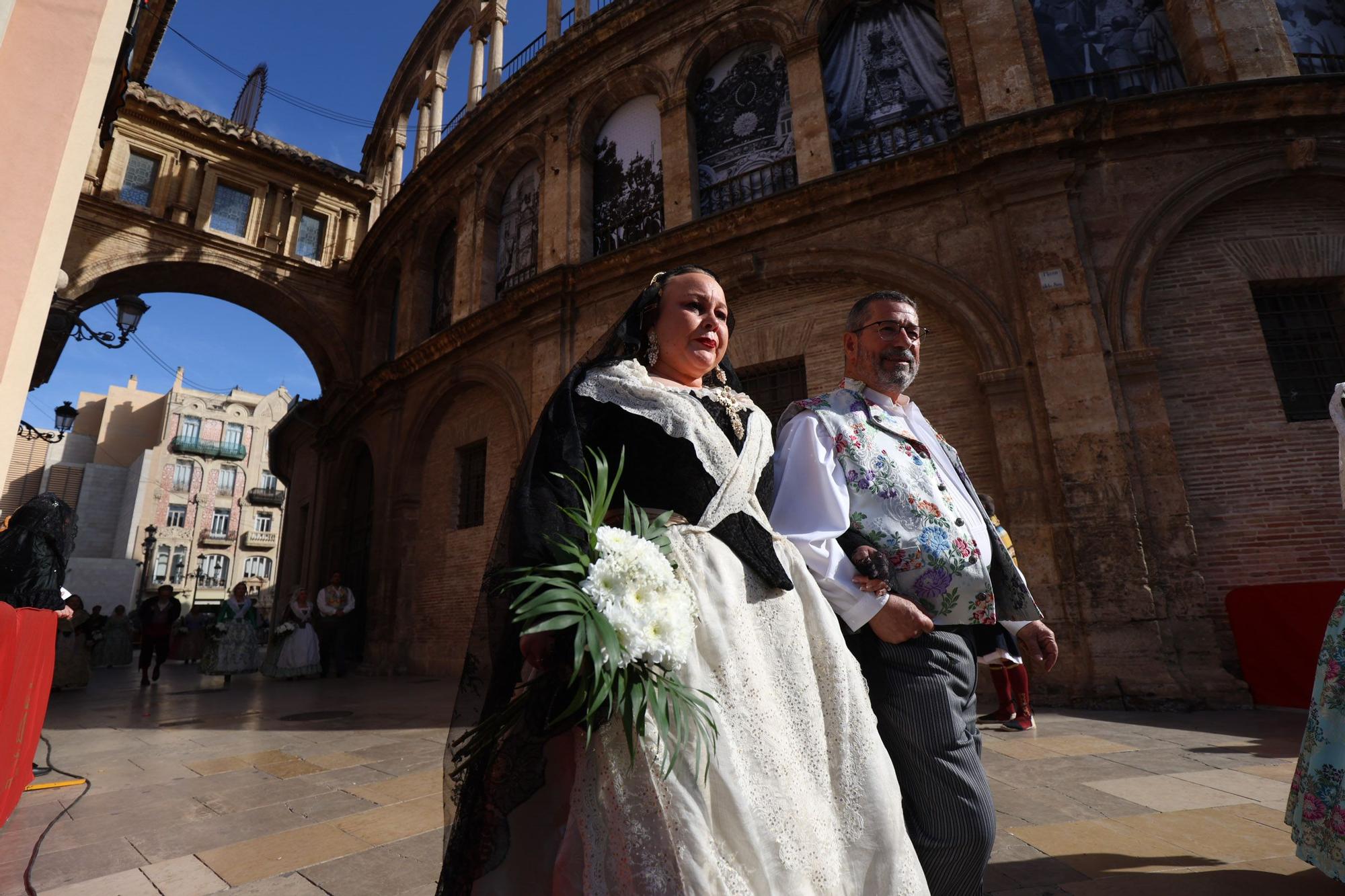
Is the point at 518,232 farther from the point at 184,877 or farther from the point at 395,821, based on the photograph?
the point at 184,877

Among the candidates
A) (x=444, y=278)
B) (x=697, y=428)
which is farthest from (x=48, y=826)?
(x=444, y=278)

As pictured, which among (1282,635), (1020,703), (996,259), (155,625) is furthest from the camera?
(155,625)

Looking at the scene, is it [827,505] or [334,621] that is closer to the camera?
[827,505]

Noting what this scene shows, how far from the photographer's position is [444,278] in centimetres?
1496

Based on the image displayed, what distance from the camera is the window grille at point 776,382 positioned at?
862 cm

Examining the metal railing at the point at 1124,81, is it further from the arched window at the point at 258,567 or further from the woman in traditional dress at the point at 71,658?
the arched window at the point at 258,567

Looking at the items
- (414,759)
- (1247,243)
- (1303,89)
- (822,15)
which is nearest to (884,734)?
(414,759)

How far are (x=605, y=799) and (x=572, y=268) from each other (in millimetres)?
9992

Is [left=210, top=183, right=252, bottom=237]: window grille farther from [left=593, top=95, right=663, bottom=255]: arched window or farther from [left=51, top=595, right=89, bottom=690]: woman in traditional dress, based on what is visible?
[left=593, top=95, right=663, bottom=255]: arched window

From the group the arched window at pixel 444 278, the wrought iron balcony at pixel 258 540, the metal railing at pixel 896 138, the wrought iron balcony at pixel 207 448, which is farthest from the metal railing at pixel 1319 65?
the wrought iron balcony at pixel 207 448

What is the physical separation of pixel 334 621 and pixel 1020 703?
11010 mm

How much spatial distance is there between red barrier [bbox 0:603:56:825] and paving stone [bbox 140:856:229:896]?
1.18 meters

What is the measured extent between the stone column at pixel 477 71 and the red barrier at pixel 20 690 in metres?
13.5

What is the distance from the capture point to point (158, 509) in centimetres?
3597
